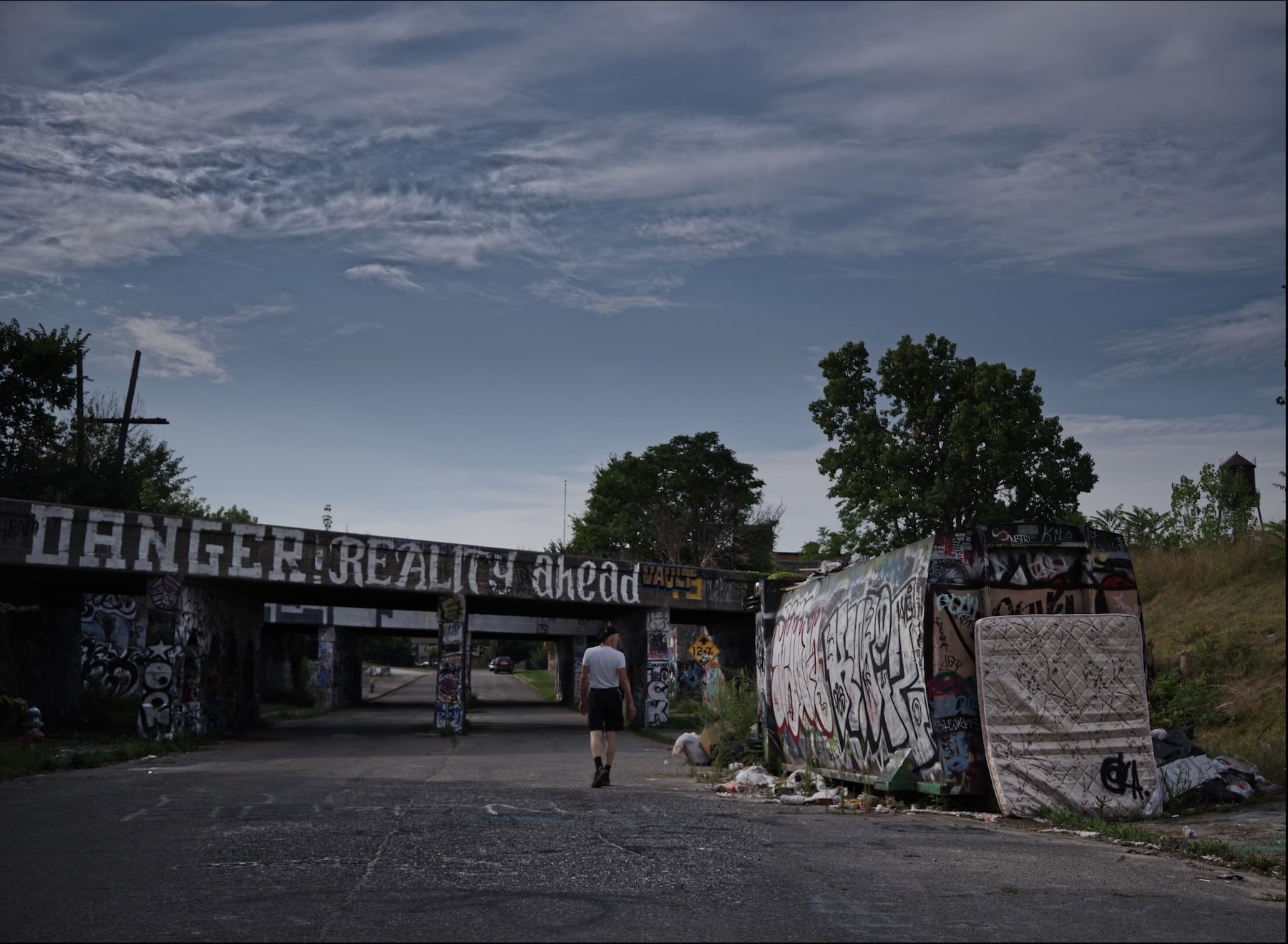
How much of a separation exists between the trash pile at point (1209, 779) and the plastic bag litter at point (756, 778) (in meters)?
4.09

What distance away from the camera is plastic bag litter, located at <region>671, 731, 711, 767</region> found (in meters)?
15.6

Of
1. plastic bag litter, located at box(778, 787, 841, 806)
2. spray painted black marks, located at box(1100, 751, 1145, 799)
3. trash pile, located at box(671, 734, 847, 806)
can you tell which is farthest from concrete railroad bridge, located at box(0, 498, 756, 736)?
spray painted black marks, located at box(1100, 751, 1145, 799)

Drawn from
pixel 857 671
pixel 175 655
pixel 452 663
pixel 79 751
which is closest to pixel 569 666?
pixel 452 663

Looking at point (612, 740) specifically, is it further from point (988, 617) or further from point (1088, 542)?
point (1088, 542)

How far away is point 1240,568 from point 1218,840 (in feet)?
39.0

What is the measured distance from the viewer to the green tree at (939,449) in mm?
33688

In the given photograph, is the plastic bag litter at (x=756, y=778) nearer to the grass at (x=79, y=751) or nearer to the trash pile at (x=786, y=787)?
the trash pile at (x=786, y=787)

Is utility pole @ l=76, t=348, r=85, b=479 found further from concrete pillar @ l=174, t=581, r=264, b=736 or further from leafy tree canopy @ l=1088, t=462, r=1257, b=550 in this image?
leafy tree canopy @ l=1088, t=462, r=1257, b=550

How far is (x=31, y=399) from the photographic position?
1255 inches

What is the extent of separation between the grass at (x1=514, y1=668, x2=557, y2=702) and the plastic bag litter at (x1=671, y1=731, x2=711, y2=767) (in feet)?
133

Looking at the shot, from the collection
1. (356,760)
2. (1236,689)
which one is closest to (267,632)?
(356,760)

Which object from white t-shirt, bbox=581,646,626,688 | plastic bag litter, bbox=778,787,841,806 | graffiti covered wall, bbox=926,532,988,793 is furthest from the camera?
white t-shirt, bbox=581,646,626,688

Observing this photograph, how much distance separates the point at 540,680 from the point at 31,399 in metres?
55.6

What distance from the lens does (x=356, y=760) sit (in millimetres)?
16828
